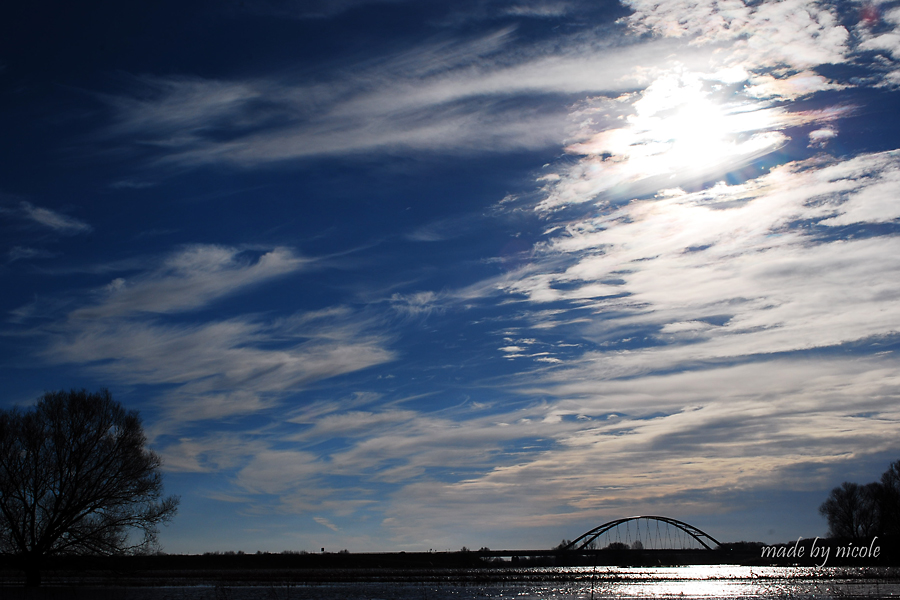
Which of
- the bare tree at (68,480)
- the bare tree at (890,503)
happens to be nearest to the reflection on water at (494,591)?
the bare tree at (68,480)

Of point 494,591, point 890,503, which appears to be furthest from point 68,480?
point 890,503

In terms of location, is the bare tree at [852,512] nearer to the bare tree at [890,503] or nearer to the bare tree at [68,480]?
the bare tree at [890,503]

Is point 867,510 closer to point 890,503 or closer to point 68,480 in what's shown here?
point 890,503

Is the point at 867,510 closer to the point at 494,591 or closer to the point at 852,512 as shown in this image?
the point at 852,512

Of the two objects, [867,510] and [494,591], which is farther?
[867,510]

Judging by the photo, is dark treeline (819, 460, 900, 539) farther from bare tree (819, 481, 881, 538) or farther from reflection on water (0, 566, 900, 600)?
reflection on water (0, 566, 900, 600)

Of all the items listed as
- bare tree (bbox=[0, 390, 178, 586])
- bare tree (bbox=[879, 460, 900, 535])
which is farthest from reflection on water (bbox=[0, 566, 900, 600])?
bare tree (bbox=[879, 460, 900, 535])

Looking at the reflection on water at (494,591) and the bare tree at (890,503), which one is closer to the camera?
the reflection on water at (494,591)

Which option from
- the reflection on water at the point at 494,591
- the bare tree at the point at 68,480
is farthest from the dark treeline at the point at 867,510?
the bare tree at the point at 68,480

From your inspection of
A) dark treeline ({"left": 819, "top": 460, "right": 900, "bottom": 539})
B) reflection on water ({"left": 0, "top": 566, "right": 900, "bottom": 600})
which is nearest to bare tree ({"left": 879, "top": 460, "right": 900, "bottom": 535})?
dark treeline ({"left": 819, "top": 460, "right": 900, "bottom": 539})

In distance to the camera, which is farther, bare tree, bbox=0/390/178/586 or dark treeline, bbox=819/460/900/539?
dark treeline, bbox=819/460/900/539

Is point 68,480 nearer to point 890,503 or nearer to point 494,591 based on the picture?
point 494,591

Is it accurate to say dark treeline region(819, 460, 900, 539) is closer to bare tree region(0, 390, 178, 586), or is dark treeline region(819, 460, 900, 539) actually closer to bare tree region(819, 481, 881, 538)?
bare tree region(819, 481, 881, 538)

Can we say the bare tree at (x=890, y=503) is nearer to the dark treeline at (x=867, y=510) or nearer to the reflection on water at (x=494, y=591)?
the dark treeline at (x=867, y=510)
